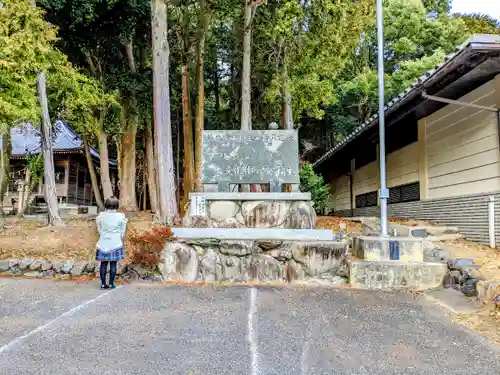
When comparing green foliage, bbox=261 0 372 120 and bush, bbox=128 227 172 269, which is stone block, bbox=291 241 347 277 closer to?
bush, bbox=128 227 172 269

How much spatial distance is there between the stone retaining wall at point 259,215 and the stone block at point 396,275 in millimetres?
1526

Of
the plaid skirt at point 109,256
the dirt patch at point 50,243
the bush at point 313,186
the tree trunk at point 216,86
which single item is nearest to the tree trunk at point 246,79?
the bush at point 313,186

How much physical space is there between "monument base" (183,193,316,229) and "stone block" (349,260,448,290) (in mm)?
1526

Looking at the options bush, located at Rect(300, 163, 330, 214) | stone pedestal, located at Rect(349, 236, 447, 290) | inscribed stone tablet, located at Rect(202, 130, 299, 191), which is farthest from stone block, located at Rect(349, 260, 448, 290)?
bush, located at Rect(300, 163, 330, 214)

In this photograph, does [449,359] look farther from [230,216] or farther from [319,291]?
[230,216]

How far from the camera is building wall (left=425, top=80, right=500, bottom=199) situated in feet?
26.9

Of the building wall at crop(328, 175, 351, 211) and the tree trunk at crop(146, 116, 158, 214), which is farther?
the building wall at crop(328, 175, 351, 211)

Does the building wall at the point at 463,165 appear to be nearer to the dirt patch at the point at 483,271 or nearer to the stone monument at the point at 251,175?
the dirt patch at the point at 483,271

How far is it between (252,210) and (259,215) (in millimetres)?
176

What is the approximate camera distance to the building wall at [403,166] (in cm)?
1197

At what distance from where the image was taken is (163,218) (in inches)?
438

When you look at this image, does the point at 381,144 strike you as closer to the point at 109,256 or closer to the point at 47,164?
the point at 109,256

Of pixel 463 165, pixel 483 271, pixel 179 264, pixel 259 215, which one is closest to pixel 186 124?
pixel 259 215

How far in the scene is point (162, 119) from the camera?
1125cm
